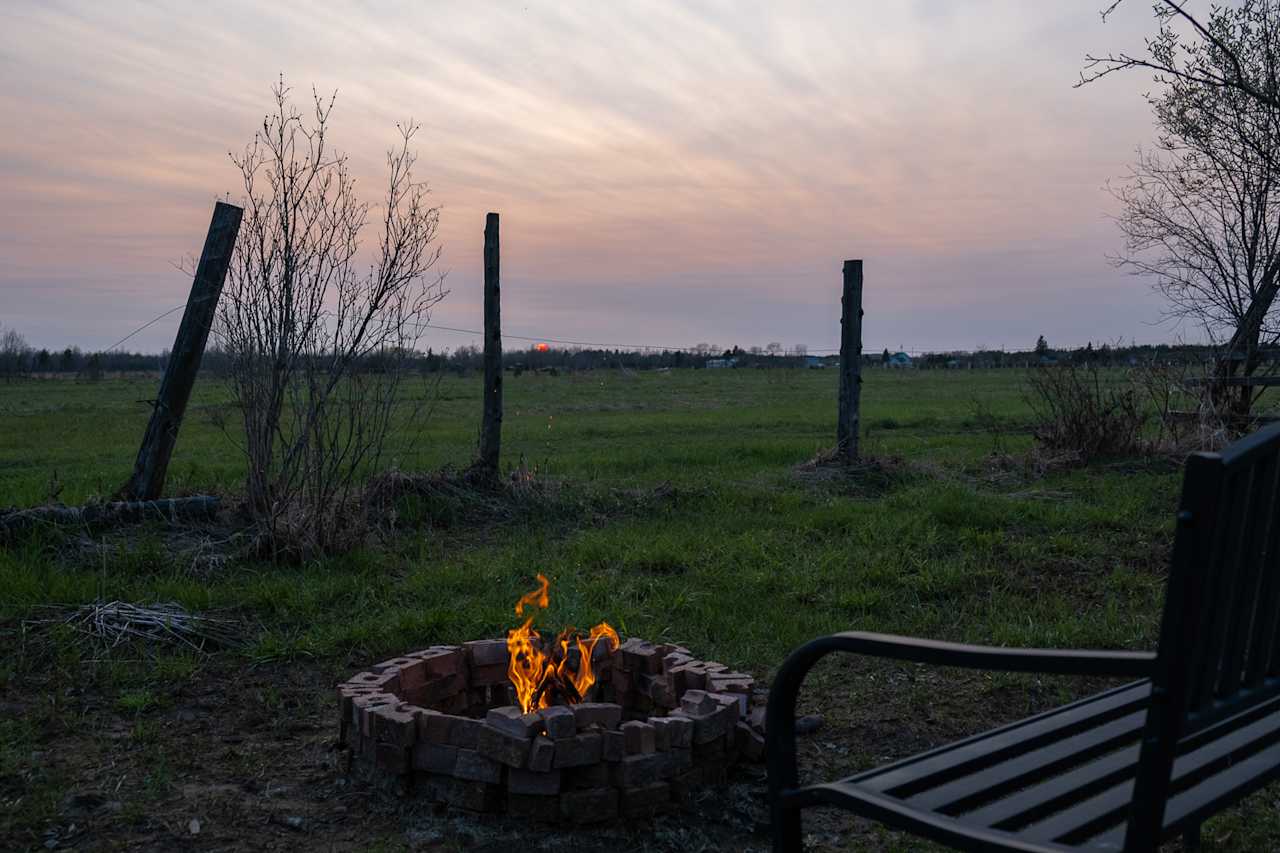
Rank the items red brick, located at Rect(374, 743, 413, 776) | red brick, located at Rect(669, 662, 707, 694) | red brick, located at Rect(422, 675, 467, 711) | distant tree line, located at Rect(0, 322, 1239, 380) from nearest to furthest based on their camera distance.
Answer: red brick, located at Rect(374, 743, 413, 776), red brick, located at Rect(669, 662, 707, 694), red brick, located at Rect(422, 675, 467, 711), distant tree line, located at Rect(0, 322, 1239, 380)

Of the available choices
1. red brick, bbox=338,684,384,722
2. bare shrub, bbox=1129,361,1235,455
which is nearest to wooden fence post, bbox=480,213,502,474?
red brick, bbox=338,684,384,722

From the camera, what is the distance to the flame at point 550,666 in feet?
12.1

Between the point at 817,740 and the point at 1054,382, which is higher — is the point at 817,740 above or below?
below

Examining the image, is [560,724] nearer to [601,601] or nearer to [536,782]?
[536,782]

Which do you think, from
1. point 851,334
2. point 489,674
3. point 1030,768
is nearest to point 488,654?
point 489,674

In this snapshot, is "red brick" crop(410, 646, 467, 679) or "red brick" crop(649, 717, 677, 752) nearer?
"red brick" crop(649, 717, 677, 752)

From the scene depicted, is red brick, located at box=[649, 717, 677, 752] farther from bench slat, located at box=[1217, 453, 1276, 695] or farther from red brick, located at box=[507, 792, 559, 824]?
bench slat, located at box=[1217, 453, 1276, 695]

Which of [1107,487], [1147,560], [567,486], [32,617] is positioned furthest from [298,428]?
[1107,487]

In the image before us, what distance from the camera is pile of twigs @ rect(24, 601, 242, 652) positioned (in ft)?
15.6

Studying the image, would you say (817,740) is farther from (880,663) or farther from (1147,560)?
(1147,560)

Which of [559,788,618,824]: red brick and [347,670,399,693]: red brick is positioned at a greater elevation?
[347,670,399,693]: red brick

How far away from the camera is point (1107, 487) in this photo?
936 centimetres

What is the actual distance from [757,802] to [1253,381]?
36.2 feet

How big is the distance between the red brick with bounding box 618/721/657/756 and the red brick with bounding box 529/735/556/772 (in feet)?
0.85
